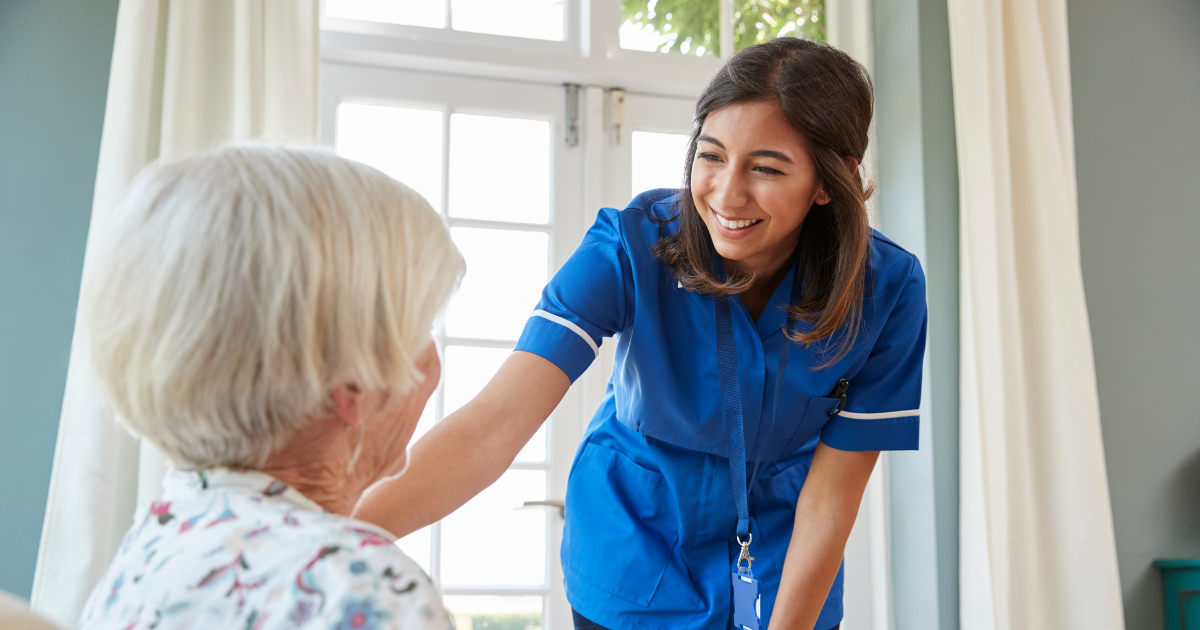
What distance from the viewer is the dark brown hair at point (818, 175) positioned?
123 centimetres

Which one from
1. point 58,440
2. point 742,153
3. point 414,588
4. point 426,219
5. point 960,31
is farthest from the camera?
point 960,31

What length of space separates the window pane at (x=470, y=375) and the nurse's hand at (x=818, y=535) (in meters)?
1.14

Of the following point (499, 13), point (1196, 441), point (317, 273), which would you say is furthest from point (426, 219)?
point (1196, 441)

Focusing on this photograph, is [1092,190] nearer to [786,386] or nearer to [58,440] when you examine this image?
[786,386]

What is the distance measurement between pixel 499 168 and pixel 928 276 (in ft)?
4.11

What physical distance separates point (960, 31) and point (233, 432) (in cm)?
234

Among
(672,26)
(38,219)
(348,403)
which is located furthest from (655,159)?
(348,403)

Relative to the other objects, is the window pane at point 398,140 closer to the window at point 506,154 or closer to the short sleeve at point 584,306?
the window at point 506,154

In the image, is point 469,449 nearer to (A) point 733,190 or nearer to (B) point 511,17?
(A) point 733,190

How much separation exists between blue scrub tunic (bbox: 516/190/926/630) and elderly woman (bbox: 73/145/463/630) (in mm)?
604

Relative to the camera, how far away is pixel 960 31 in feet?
7.84

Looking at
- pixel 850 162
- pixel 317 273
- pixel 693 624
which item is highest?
pixel 850 162

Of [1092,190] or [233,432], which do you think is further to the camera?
[1092,190]

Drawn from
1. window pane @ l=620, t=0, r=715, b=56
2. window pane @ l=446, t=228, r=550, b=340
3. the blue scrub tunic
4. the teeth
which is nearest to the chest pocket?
the blue scrub tunic
